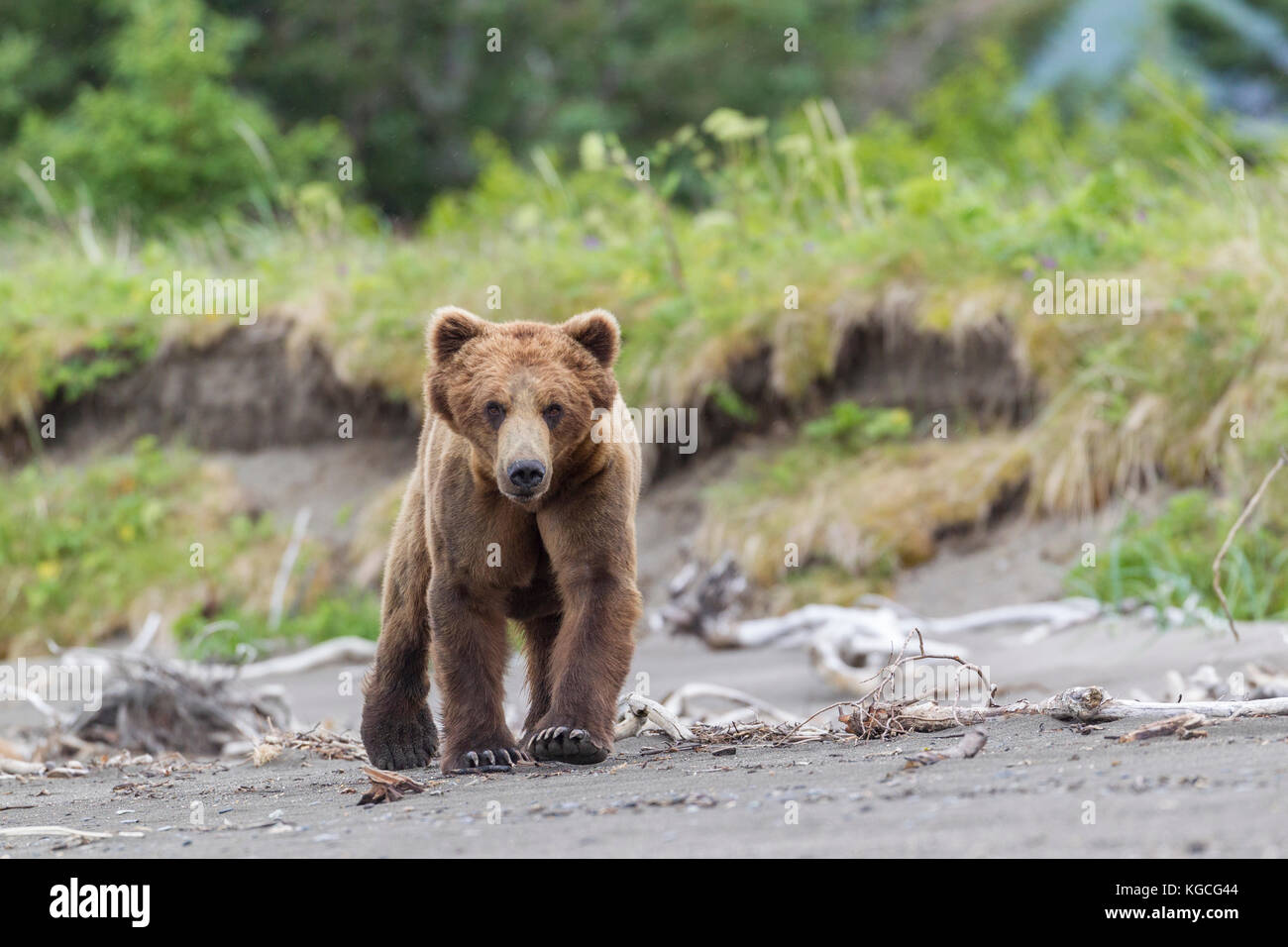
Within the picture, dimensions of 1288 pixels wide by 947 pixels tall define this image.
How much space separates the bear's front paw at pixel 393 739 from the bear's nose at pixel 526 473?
119 cm

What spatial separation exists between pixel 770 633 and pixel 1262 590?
2.39 meters

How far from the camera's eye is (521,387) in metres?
4.34

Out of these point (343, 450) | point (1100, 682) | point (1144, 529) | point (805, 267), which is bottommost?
point (1100, 682)

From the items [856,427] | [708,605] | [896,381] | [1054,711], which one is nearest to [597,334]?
[1054,711]

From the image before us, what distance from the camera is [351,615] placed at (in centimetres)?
977

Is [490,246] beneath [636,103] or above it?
beneath

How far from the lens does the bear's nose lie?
407 centimetres

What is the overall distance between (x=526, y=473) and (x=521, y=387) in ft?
1.17

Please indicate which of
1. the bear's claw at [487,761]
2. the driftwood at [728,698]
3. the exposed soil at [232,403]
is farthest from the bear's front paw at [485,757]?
the exposed soil at [232,403]

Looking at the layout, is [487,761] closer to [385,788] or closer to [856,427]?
[385,788]

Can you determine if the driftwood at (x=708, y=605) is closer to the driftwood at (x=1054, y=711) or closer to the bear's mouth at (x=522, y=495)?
the driftwood at (x=1054, y=711)

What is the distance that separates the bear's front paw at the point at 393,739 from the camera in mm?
4848
